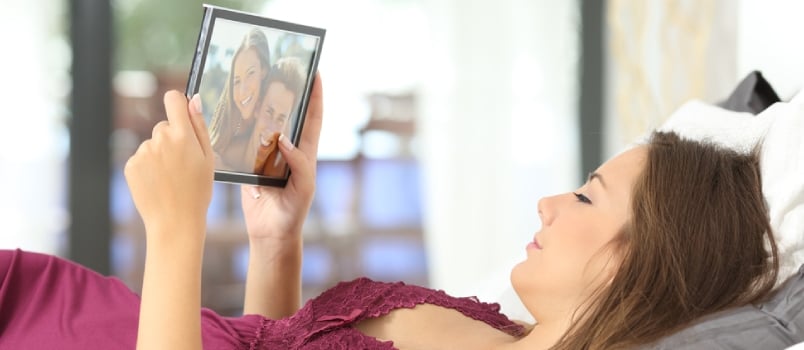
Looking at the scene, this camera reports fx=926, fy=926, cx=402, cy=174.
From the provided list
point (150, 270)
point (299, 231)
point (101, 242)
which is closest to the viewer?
point (150, 270)

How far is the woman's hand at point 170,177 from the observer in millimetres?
1064

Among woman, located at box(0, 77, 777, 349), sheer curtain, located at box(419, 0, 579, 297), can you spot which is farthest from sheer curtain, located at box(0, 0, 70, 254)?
woman, located at box(0, 77, 777, 349)

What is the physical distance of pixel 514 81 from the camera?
11.6 feet

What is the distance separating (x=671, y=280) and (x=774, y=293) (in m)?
0.12

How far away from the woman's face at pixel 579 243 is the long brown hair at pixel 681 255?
0.02m

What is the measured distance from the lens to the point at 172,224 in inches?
41.9

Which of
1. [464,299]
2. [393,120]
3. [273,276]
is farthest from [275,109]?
[393,120]

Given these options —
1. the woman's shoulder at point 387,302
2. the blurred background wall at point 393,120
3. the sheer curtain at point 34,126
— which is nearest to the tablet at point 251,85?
the woman's shoulder at point 387,302

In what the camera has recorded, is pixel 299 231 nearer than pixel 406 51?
Yes

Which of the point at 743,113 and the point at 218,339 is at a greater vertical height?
the point at 743,113

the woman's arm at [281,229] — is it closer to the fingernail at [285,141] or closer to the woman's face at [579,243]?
the fingernail at [285,141]

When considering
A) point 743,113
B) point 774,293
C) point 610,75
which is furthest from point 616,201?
point 610,75

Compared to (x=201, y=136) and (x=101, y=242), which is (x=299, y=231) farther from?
(x=101, y=242)

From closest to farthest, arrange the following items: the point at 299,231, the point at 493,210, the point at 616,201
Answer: the point at 616,201 < the point at 299,231 < the point at 493,210
